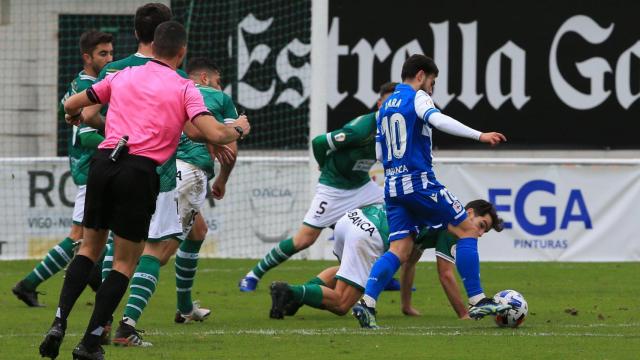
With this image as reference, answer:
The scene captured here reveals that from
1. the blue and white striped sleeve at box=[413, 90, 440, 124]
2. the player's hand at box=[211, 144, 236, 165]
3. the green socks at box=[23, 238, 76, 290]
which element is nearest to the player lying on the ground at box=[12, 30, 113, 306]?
the green socks at box=[23, 238, 76, 290]

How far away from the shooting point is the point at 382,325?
9.27 meters

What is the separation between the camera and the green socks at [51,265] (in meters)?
10.9

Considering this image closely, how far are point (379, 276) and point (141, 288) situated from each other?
1629 mm

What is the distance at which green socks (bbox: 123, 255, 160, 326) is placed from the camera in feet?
25.7

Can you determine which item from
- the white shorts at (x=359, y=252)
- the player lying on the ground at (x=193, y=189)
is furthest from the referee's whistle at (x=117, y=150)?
the white shorts at (x=359, y=252)

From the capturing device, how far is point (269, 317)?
9898mm

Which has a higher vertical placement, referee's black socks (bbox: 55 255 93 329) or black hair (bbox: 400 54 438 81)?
black hair (bbox: 400 54 438 81)

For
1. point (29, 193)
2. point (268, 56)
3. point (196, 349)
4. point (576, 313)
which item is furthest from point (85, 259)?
point (268, 56)

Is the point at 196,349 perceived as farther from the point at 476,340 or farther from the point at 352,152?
the point at 352,152

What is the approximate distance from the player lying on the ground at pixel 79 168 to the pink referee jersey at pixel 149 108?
6.86 feet

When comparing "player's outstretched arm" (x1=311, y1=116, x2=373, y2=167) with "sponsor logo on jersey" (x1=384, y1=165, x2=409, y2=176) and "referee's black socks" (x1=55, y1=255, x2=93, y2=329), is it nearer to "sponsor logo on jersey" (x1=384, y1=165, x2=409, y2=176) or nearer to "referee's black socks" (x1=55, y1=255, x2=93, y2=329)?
"sponsor logo on jersey" (x1=384, y1=165, x2=409, y2=176)

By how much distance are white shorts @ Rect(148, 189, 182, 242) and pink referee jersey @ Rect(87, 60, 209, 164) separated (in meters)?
0.91

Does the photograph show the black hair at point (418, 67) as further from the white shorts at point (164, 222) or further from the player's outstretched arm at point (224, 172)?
the white shorts at point (164, 222)

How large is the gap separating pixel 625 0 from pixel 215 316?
9135mm
